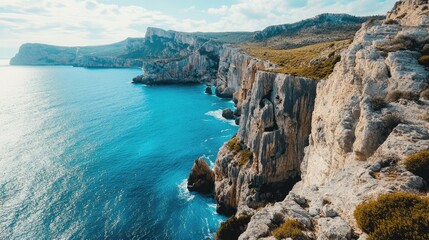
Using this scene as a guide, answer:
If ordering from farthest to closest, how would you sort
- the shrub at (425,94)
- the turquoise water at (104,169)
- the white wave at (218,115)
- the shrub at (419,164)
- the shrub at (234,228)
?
the white wave at (218,115), the turquoise water at (104,169), the shrub at (234,228), the shrub at (425,94), the shrub at (419,164)

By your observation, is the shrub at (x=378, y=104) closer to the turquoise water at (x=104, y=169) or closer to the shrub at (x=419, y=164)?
the shrub at (x=419, y=164)

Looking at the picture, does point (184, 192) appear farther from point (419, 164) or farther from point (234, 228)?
point (419, 164)

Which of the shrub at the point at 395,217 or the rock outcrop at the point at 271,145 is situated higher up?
the shrub at the point at 395,217

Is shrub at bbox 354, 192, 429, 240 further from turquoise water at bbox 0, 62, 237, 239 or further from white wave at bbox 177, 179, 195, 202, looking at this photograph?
white wave at bbox 177, 179, 195, 202

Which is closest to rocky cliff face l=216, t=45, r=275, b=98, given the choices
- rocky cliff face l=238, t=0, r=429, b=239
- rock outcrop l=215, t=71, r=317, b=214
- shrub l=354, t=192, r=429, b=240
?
rock outcrop l=215, t=71, r=317, b=214

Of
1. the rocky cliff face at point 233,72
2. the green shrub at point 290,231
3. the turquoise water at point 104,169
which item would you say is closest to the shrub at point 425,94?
the green shrub at point 290,231

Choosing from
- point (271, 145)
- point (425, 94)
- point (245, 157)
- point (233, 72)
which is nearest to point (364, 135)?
point (425, 94)
